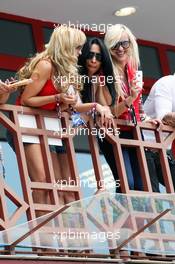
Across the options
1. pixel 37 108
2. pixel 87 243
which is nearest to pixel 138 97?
pixel 37 108

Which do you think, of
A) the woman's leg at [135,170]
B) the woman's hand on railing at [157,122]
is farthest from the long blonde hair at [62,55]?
the woman's hand on railing at [157,122]

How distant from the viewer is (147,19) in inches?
429

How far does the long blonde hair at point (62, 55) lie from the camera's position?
21.6 ft

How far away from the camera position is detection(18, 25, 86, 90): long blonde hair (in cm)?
659

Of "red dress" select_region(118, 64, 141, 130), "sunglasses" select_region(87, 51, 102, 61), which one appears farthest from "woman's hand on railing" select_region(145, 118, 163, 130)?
"sunglasses" select_region(87, 51, 102, 61)

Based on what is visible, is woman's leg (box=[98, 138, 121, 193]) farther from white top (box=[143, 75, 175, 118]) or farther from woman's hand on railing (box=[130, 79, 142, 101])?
white top (box=[143, 75, 175, 118])

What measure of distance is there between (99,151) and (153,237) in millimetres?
889

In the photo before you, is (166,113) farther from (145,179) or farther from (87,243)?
(87,243)

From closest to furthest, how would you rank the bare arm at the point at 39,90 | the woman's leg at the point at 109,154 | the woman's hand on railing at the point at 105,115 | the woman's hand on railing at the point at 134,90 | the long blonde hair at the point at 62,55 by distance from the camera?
the bare arm at the point at 39,90 < the long blonde hair at the point at 62,55 < the woman's hand on railing at the point at 105,115 < the woman's hand on railing at the point at 134,90 < the woman's leg at the point at 109,154

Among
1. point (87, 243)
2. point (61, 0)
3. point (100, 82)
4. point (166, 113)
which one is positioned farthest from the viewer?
point (61, 0)

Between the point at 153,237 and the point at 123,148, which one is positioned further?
the point at 123,148

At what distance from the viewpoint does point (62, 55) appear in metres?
6.61

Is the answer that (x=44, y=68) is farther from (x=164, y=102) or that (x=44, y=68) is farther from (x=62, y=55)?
(x=164, y=102)

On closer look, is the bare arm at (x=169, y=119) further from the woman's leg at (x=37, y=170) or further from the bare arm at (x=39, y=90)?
the woman's leg at (x=37, y=170)
